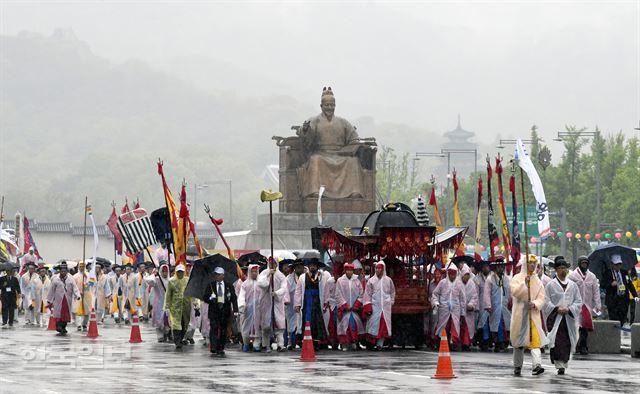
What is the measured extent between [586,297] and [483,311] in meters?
1.70

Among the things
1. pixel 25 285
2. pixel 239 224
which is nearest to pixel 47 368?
pixel 25 285

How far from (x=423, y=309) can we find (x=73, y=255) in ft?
214

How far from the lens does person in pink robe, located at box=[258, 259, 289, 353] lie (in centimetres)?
2500

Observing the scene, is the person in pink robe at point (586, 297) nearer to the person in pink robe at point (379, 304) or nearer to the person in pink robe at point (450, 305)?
the person in pink robe at point (450, 305)

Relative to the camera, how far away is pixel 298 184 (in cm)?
4659

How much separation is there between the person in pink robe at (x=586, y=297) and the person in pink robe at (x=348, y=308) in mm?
3435

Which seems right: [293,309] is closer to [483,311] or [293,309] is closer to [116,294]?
[483,311]

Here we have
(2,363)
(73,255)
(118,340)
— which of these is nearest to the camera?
(2,363)

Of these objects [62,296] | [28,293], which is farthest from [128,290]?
[62,296]

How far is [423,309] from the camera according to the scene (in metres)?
25.6

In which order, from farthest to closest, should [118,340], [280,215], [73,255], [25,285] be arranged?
[73,255]
[280,215]
[25,285]
[118,340]

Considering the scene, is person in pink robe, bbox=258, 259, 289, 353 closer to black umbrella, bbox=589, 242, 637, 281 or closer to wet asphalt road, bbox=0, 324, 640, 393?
wet asphalt road, bbox=0, 324, 640, 393

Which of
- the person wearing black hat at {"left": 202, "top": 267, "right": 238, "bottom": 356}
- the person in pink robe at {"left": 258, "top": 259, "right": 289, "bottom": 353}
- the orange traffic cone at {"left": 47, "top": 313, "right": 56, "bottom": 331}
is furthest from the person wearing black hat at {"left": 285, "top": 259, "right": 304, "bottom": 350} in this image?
the orange traffic cone at {"left": 47, "top": 313, "right": 56, "bottom": 331}

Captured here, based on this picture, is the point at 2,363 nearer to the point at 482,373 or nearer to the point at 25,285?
the point at 482,373
